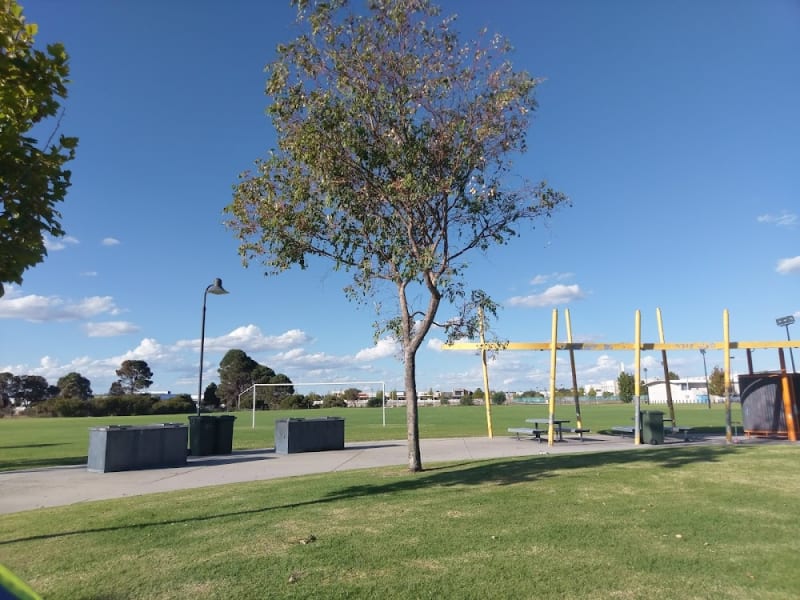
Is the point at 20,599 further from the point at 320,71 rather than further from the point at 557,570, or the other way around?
the point at 320,71

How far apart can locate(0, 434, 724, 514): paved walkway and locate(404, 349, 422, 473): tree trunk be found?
1764mm

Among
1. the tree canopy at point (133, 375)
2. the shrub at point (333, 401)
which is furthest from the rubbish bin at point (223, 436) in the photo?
the tree canopy at point (133, 375)

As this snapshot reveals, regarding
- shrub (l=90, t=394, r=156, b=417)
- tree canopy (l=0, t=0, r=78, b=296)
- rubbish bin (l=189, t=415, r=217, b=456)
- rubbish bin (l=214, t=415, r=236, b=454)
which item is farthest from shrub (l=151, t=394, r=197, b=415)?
tree canopy (l=0, t=0, r=78, b=296)

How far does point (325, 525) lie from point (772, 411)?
17.5 metres

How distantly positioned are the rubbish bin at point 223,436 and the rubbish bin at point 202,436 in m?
0.09

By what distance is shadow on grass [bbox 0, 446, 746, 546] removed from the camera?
25.3 feet

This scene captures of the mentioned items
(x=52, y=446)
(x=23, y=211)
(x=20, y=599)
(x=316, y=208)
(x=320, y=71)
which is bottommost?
(x=52, y=446)

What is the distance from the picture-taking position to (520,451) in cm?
1575

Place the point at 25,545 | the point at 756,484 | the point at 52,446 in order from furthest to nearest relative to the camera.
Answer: the point at 52,446, the point at 756,484, the point at 25,545

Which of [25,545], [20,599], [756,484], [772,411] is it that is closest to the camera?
[20,599]

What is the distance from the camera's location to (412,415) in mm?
11547

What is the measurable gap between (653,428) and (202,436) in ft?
43.6

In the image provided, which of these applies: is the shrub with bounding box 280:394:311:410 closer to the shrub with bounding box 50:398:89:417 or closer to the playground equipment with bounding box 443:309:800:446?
the shrub with bounding box 50:398:89:417

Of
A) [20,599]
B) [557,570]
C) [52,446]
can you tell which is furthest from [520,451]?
[52,446]
